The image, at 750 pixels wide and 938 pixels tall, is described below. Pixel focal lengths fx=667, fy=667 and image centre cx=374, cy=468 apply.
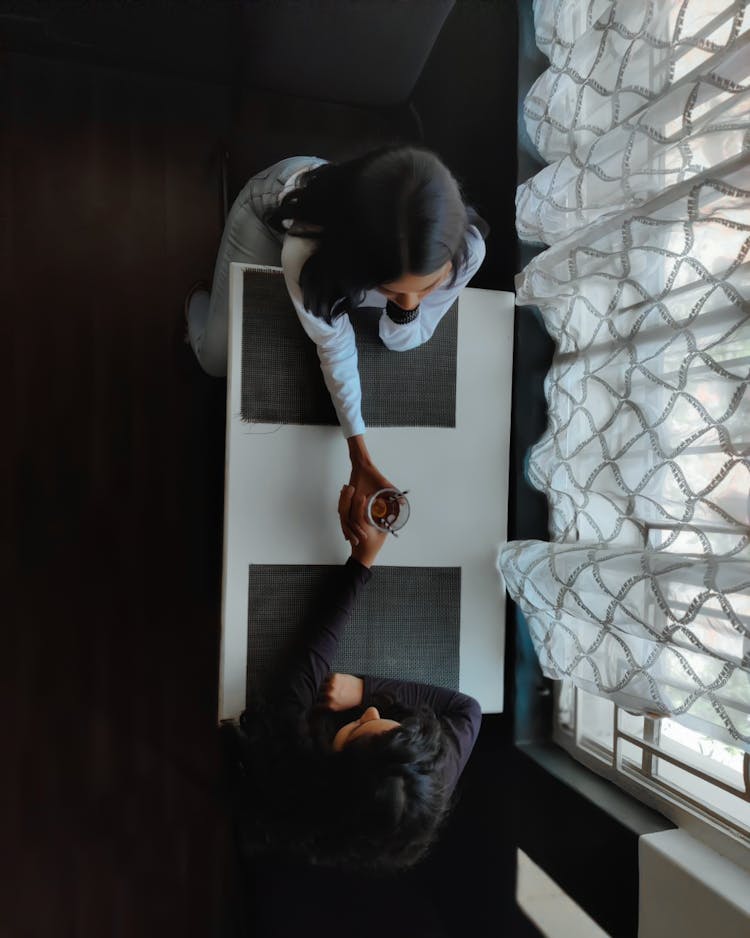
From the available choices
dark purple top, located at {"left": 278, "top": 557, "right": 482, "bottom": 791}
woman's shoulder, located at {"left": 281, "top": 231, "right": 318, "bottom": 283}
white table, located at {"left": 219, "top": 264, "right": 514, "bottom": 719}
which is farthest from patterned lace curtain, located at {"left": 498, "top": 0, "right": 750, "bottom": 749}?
woman's shoulder, located at {"left": 281, "top": 231, "right": 318, "bottom": 283}

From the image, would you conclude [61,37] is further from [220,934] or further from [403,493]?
[220,934]

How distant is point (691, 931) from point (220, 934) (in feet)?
3.82

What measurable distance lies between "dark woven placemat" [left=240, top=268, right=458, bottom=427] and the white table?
0.02m

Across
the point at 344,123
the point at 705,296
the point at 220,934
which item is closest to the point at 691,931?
the point at 705,296

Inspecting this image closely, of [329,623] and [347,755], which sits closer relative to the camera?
[347,755]

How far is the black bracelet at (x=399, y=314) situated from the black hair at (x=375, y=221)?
0.46ft

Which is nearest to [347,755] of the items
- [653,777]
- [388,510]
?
[388,510]

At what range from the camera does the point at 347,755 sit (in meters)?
1.13

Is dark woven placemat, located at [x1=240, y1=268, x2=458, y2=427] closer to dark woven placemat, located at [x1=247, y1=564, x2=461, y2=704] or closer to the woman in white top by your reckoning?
the woman in white top

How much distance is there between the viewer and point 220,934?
5.38ft

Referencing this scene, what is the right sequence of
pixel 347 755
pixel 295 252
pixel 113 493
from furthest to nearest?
pixel 113 493 < pixel 347 755 < pixel 295 252

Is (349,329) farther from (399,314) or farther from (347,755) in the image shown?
(347,755)

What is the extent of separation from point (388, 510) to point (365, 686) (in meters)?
0.35

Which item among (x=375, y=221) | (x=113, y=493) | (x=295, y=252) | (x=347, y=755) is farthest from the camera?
(x=113, y=493)
